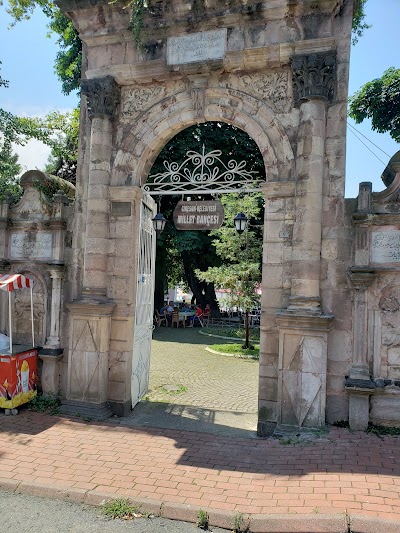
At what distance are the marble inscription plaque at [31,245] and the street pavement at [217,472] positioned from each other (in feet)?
8.98

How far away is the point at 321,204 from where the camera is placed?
6215mm

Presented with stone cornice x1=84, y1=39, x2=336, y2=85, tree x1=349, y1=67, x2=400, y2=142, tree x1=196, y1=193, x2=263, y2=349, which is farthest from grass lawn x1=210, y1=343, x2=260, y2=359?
tree x1=349, y1=67, x2=400, y2=142

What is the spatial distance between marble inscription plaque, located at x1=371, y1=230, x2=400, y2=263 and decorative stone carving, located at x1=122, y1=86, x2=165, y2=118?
13.1 feet

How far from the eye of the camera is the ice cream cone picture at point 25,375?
7012 millimetres

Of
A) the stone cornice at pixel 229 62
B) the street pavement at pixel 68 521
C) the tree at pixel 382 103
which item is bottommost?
the street pavement at pixel 68 521

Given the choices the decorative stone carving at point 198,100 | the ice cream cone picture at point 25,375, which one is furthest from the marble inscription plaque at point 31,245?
the decorative stone carving at point 198,100

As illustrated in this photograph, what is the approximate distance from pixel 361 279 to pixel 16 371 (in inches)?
207

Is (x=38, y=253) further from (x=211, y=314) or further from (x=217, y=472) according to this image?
(x=211, y=314)

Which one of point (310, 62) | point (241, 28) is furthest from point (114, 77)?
point (310, 62)

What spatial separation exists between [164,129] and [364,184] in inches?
125

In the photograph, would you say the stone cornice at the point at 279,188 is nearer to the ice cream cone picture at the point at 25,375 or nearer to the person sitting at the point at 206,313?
the ice cream cone picture at the point at 25,375

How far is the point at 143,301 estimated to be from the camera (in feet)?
25.6

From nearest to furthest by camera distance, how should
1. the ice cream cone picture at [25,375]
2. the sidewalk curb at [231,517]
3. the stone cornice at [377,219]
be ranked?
the sidewalk curb at [231,517] → the stone cornice at [377,219] → the ice cream cone picture at [25,375]

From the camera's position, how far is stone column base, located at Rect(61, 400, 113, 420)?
6746 mm
